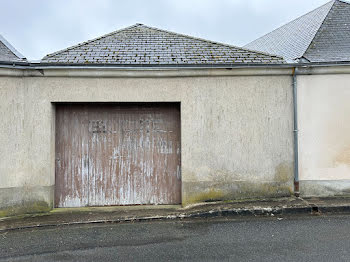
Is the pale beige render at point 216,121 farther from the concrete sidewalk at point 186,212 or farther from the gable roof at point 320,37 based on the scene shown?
the gable roof at point 320,37

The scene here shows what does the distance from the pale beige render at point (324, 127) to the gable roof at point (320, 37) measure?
0.64 metres

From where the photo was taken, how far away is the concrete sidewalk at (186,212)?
18.5ft

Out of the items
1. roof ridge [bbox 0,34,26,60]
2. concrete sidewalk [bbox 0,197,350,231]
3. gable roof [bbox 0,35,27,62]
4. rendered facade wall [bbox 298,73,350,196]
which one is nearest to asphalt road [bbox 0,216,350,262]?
concrete sidewalk [bbox 0,197,350,231]

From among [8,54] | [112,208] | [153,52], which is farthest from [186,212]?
[8,54]

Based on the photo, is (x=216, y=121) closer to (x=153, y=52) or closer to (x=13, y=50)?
(x=153, y=52)

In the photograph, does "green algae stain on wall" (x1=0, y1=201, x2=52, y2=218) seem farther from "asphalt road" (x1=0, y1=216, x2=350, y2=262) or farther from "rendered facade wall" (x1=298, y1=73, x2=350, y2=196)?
"rendered facade wall" (x1=298, y1=73, x2=350, y2=196)

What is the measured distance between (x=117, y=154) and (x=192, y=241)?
291cm

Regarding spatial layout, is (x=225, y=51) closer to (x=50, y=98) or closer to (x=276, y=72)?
(x=276, y=72)

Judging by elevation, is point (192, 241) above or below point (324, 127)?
below

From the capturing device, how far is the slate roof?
652 centimetres

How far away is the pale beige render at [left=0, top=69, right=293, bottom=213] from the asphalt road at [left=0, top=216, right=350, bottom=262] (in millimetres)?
1099

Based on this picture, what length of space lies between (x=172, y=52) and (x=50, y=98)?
307cm

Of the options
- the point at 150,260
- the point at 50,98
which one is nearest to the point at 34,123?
the point at 50,98

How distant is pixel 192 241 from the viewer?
467 cm
